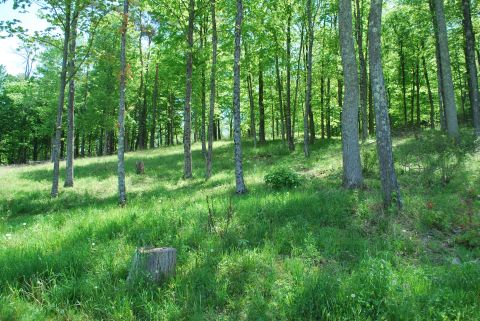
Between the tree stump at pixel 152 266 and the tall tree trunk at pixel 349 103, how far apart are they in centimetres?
710

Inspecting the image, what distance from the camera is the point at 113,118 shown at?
3147 cm

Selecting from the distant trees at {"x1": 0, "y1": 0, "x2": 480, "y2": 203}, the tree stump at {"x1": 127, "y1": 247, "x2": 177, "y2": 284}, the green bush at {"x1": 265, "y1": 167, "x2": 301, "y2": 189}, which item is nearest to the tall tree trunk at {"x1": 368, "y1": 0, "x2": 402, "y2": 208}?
the distant trees at {"x1": 0, "y1": 0, "x2": 480, "y2": 203}

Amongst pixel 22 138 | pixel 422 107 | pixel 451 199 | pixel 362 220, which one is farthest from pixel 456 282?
pixel 22 138

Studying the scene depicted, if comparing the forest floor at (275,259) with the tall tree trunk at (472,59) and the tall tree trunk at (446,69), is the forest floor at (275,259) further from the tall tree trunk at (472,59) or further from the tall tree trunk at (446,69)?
the tall tree trunk at (472,59)

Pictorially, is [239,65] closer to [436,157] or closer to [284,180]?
[284,180]

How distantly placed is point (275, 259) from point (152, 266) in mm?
2142

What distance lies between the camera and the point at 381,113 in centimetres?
805

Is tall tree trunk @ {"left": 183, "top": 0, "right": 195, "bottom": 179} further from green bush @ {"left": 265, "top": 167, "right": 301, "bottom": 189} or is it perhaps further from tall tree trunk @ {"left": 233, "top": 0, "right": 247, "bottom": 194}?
green bush @ {"left": 265, "top": 167, "right": 301, "bottom": 189}

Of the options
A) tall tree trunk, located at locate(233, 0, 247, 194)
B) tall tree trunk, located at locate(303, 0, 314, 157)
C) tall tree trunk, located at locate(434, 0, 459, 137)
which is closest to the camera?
tall tree trunk, located at locate(233, 0, 247, 194)

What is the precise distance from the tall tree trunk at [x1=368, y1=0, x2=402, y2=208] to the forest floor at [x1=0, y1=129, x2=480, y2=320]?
542 millimetres

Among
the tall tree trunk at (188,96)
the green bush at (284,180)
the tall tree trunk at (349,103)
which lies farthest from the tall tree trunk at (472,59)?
the tall tree trunk at (188,96)

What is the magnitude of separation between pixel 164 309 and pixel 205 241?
200 centimetres

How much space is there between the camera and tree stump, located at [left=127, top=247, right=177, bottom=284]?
5.07m

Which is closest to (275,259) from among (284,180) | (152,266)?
(152,266)
